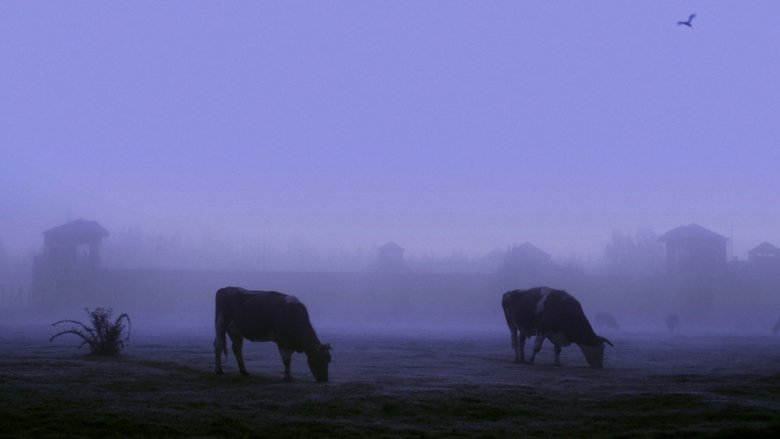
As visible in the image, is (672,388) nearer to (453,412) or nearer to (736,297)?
(453,412)

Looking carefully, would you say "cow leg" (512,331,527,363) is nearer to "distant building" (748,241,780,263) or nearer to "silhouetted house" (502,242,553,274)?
"silhouetted house" (502,242,553,274)

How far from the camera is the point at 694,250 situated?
71.0 meters

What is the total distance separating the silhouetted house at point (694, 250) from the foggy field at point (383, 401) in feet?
182

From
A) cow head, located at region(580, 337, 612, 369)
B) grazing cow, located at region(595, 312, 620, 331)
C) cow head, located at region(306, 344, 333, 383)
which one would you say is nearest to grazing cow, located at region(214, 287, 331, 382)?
cow head, located at region(306, 344, 333, 383)

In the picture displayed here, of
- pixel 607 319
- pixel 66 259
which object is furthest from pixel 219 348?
pixel 66 259

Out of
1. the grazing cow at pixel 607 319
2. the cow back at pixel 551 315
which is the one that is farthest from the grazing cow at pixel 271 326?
the grazing cow at pixel 607 319

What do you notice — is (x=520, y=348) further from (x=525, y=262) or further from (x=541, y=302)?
(x=525, y=262)

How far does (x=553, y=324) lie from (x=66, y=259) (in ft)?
184

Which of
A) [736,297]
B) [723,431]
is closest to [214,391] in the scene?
[723,431]

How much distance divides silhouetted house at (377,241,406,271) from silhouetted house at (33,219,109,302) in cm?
3590

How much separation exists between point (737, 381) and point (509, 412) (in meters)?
6.25

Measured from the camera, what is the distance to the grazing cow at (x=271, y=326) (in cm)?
1485

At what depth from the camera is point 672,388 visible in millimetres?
13141

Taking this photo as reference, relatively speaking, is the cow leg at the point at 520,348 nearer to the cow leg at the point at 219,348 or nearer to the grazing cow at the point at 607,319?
the cow leg at the point at 219,348
